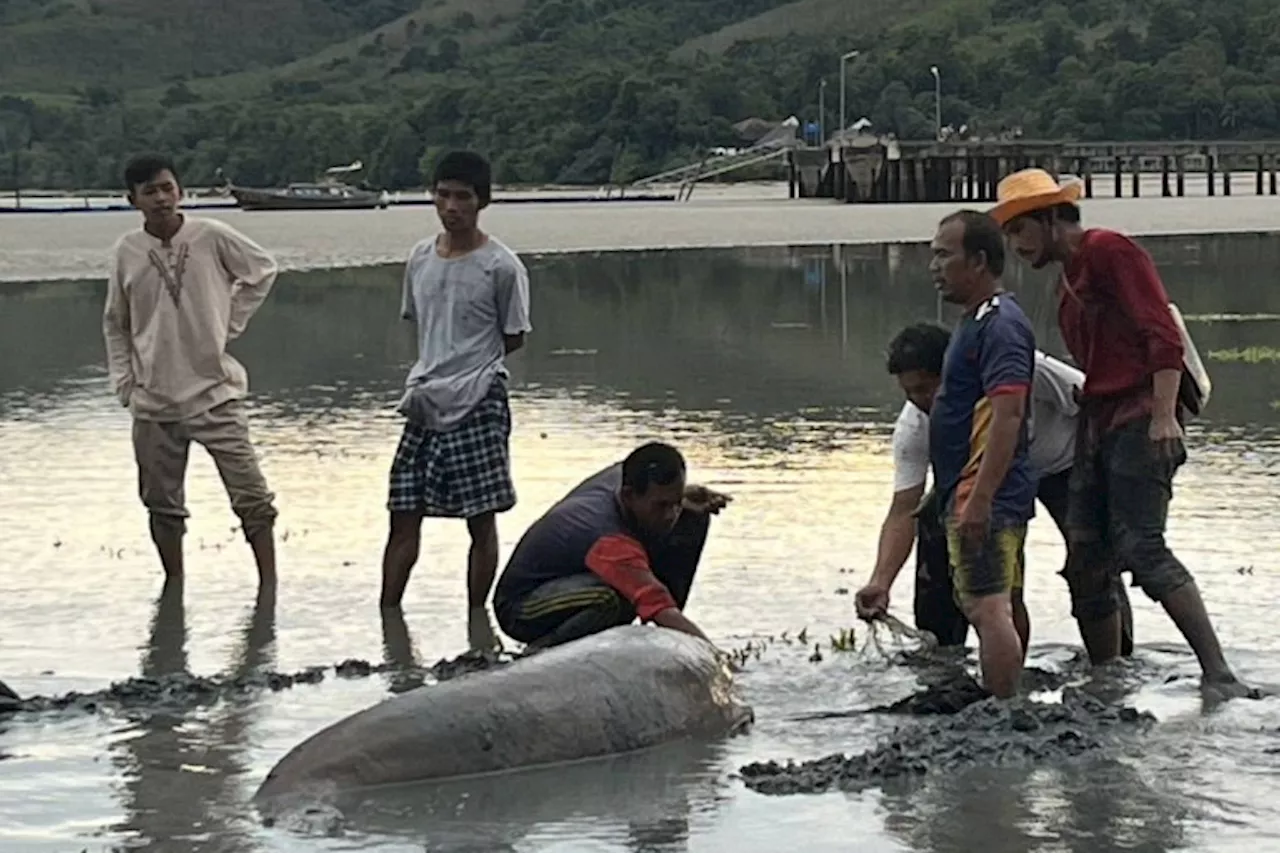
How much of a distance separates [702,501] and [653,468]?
1.58 feet

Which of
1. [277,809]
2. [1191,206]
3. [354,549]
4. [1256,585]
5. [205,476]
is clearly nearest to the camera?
[277,809]

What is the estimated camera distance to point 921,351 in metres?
7.39

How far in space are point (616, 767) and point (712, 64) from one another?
158 metres

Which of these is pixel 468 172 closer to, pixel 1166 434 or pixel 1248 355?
pixel 1166 434

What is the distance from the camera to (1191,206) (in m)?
66.3

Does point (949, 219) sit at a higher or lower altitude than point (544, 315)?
higher

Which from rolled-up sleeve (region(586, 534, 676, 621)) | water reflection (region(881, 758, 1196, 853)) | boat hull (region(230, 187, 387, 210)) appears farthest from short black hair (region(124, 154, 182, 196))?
boat hull (region(230, 187, 387, 210))

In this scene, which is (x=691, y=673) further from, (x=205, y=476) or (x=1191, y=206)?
(x=1191, y=206)

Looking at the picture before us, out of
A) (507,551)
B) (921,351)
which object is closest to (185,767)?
(921,351)

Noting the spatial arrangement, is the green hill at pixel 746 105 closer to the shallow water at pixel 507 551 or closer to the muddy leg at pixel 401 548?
the shallow water at pixel 507 551

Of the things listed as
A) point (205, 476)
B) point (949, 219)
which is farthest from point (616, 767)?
point (205, 476)

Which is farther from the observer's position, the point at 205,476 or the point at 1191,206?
the point at 1191,206

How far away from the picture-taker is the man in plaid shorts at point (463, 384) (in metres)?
8.47

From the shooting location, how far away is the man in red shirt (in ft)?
23.2
